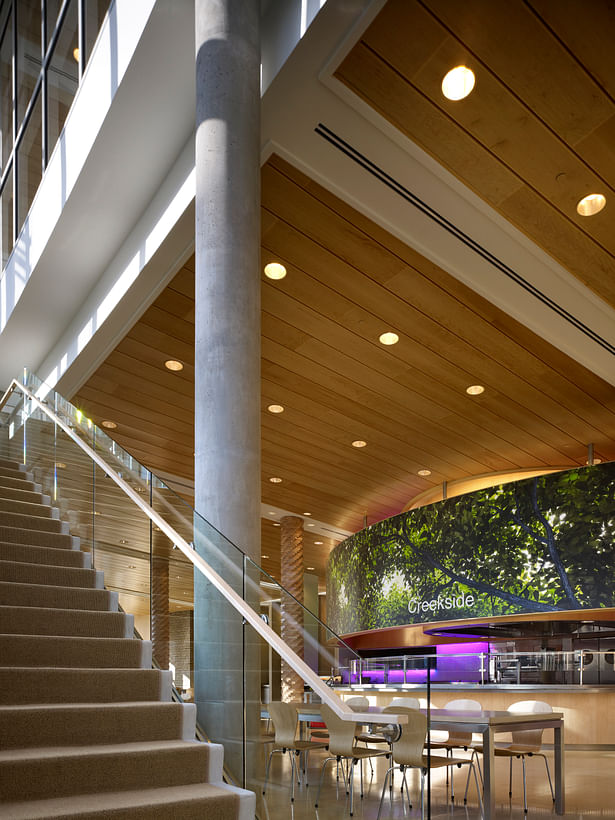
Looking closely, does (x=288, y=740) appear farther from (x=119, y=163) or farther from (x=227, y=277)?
(x=119, y=163)

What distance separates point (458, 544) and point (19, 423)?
6438 millimetres

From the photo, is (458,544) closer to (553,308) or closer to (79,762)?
(553,308)

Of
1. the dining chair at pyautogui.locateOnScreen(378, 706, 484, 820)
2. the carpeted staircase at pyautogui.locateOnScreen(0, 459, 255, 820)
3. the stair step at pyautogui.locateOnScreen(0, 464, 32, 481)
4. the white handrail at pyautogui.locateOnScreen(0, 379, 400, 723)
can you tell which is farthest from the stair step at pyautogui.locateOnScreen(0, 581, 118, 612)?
the stair step at pyautogui.locateOnScreen(0, 464, 32, 481)

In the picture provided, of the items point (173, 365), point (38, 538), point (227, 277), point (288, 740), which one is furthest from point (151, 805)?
point (173, 365)

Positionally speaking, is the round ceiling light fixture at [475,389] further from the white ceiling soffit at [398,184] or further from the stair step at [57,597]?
the stair step at [57,597]

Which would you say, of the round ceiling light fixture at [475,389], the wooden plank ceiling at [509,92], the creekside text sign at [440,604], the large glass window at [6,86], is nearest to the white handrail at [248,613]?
the wooden plank ceiling at [509,92]

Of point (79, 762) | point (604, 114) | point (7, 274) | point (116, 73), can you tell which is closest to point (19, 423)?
point (7, 274)

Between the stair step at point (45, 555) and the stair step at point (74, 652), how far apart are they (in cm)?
100

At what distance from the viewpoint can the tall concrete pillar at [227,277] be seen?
454 centimetres

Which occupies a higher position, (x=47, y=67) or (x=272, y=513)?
(x=47, y=67)

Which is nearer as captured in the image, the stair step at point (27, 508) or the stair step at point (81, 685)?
the stair step at point (81, 685)

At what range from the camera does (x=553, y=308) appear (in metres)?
7.26

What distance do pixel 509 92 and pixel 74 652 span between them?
14.0 ft

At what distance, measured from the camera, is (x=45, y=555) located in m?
5.09
